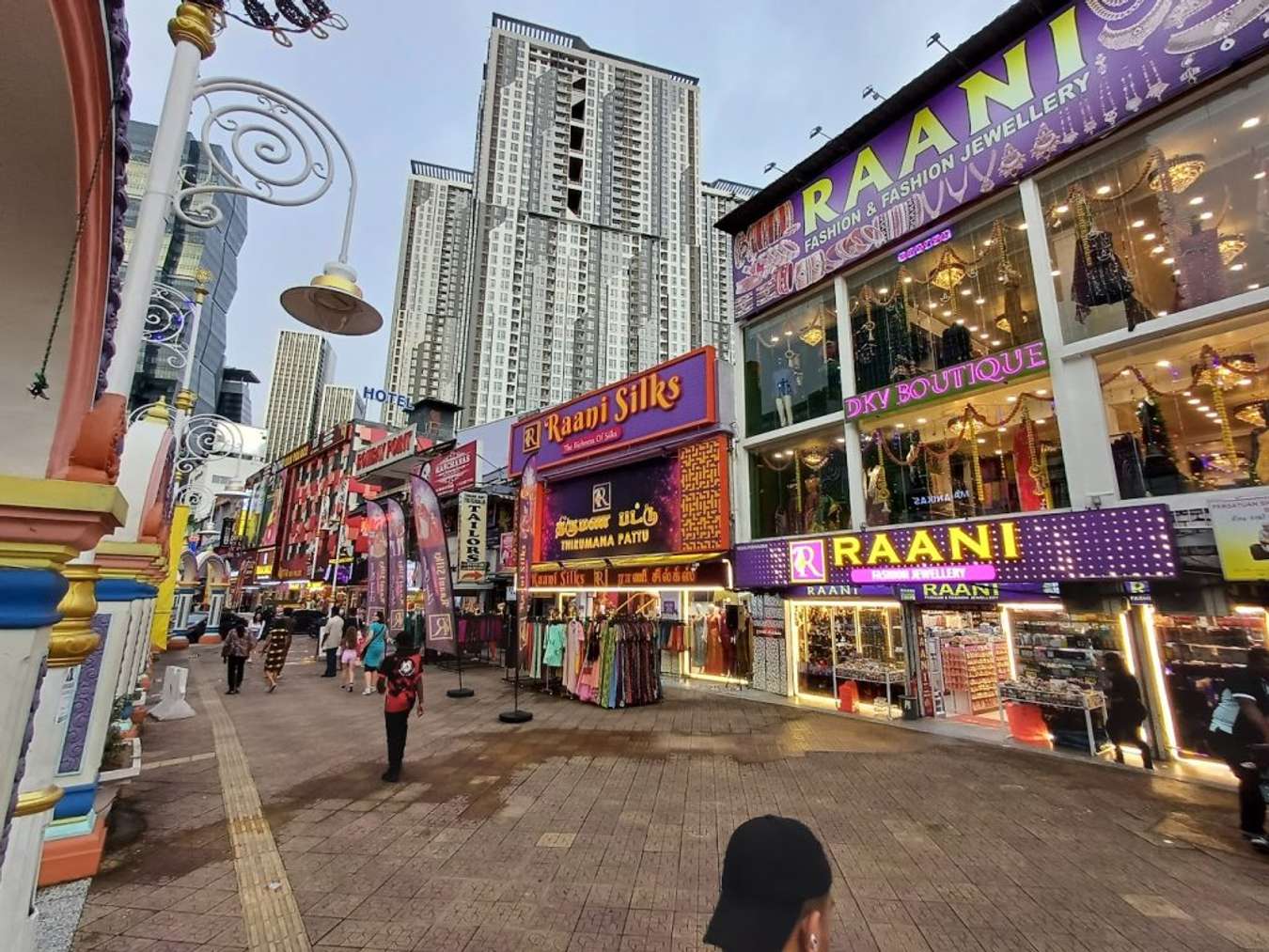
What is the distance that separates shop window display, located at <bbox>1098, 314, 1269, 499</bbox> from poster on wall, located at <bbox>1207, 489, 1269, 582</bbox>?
3.43 ft

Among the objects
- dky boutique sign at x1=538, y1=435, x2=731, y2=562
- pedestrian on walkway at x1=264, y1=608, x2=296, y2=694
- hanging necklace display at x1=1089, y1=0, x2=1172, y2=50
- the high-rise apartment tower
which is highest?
Answer: the high-rise apartment tower

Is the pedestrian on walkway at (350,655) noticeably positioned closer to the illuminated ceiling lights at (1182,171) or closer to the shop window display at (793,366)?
the shop window display at (793,366)

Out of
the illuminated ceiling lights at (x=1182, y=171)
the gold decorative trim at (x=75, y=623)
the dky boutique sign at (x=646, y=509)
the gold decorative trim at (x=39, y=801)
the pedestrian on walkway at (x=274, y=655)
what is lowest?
the pedestrian on walkway at (x=274, y=655)

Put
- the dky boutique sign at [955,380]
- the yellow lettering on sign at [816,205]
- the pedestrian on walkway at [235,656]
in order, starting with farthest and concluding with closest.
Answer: the yellow lettering on sign at [816,205] < the pedestrian on walkway at [235,656] < the dky boutique sign at [955,380]

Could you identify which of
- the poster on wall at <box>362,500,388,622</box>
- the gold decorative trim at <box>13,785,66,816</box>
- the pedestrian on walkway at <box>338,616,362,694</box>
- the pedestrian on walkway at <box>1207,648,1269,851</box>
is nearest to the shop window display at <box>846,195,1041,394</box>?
the pedestrian on walkway at <box>1207,648,1269,851</box>

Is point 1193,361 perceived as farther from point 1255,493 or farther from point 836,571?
point 836,571

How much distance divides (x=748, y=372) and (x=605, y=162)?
264 ft

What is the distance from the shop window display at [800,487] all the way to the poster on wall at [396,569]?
9.82 m

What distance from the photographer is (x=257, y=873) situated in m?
5.08

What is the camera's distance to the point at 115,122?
2059 millimetres

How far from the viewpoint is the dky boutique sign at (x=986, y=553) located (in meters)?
9.24

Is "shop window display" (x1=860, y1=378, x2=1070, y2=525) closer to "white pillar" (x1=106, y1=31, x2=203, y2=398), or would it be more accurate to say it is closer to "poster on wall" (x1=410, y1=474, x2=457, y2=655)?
"poster on wall" (x1=410, y1=474, x2=457, y2=655)

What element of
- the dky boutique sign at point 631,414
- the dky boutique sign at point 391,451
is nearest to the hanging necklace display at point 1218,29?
the dky boutique sign at point 631,414

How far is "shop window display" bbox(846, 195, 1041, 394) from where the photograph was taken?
477 inches
